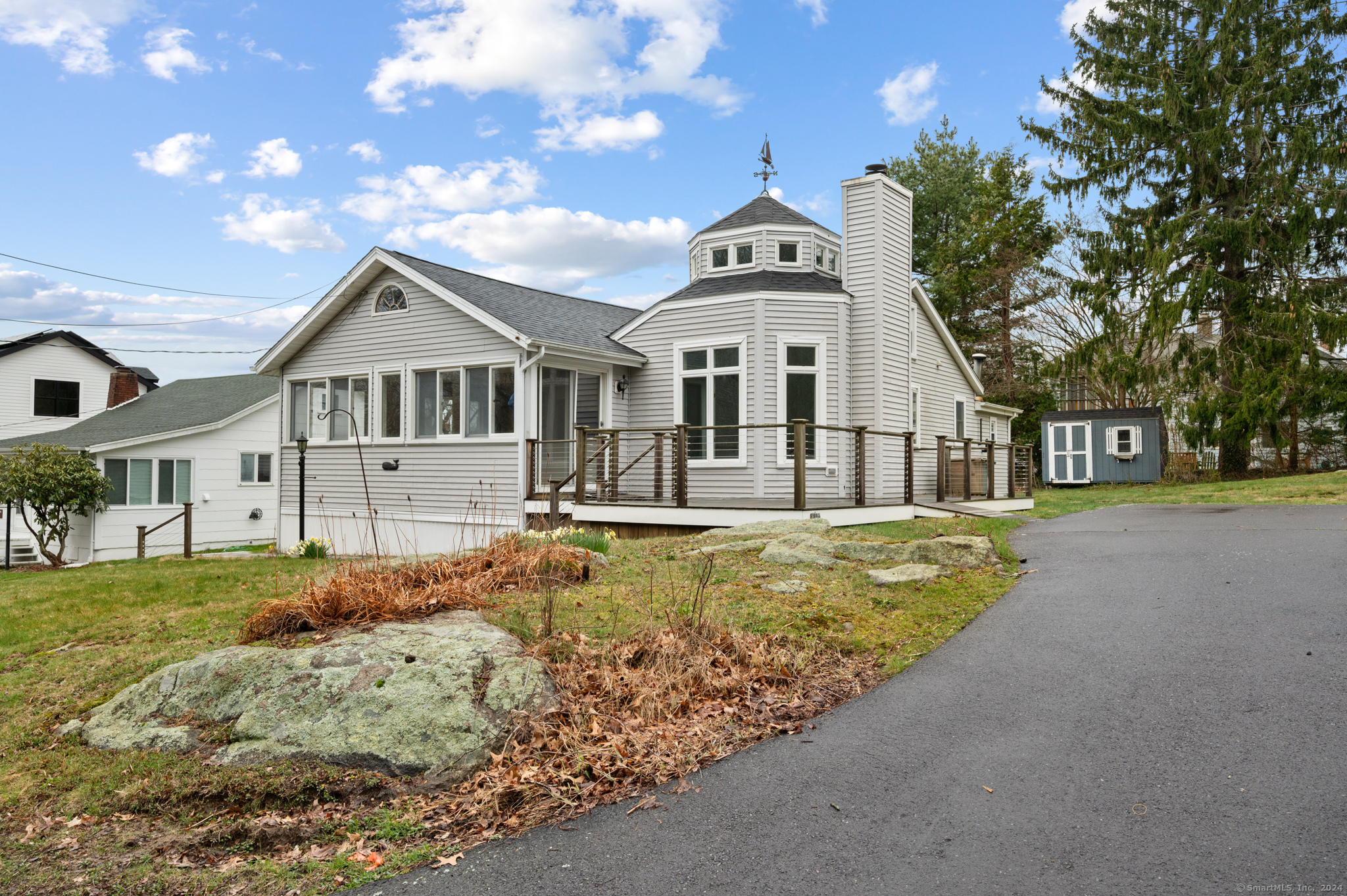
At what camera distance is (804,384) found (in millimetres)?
14969

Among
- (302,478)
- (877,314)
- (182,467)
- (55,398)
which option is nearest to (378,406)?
(302,478)

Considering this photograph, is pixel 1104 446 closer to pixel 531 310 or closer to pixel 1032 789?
pixel 531 310

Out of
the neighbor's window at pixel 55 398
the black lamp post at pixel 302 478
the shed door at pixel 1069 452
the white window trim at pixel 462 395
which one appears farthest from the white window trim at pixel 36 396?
the shed door at pixel 1069 452

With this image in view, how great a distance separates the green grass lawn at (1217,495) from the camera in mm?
16516

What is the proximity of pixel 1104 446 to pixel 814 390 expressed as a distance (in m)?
18.3

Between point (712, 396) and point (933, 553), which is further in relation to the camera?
point (712, 396)

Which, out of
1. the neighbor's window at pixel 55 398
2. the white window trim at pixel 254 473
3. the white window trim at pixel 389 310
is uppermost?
the white window trim at pixel 389 310

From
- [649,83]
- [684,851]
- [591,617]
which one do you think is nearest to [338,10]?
[649,83]

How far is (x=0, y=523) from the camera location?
22625 mm

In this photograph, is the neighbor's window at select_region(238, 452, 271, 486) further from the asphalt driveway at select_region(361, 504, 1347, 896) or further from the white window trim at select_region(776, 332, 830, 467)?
the asphalt driveway at select_region(361, 504, 1347, 896)

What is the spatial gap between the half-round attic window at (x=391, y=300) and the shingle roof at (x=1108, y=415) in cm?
2306

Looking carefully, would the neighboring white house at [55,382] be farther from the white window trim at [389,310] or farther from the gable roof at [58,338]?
the white window trim at [389,310]

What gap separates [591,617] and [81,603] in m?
5.59

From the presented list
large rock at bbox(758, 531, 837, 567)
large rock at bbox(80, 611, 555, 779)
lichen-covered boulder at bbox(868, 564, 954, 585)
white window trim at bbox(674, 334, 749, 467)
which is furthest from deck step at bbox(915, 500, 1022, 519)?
large rock at bbox(80, 611, 555, 779)
